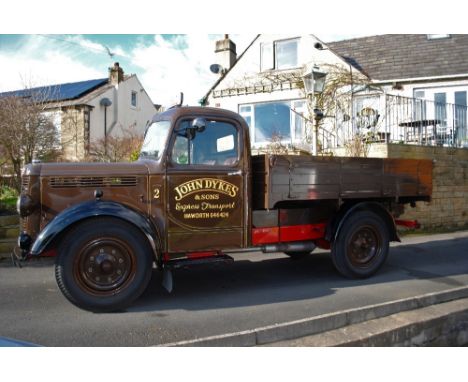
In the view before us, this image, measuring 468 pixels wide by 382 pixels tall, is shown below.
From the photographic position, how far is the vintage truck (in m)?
4.30

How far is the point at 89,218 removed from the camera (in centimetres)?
429

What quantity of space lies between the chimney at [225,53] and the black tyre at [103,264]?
619 inches

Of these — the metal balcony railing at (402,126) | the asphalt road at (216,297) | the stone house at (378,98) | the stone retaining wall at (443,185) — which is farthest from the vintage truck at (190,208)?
the metal balcony railing at (402,126)

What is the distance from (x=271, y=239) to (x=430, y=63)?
13823 millimetres

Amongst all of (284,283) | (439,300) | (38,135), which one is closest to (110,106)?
(38,135)

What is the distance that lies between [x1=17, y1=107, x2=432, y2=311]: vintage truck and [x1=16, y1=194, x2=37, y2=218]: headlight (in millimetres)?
11

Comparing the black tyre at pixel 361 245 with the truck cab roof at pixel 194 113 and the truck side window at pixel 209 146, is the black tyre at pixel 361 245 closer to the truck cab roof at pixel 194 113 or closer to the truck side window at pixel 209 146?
the truck side window at pixel 209 146

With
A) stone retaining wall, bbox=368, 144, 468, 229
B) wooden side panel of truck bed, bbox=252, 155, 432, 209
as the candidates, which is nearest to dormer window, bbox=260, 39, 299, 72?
stone retaining wall, bbox=368, 144, 468, 229

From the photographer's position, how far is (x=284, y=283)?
18.4 feet

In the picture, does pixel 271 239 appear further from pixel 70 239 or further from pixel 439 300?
pixel 70 239

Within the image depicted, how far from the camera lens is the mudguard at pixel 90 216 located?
4.10 metres

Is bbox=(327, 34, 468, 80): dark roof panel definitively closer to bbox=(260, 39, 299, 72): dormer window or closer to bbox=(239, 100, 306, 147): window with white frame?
bbox=(260, 39, 299, 72): dormer window

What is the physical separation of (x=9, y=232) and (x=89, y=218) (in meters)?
3.95

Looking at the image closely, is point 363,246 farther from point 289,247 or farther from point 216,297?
point 216,297
